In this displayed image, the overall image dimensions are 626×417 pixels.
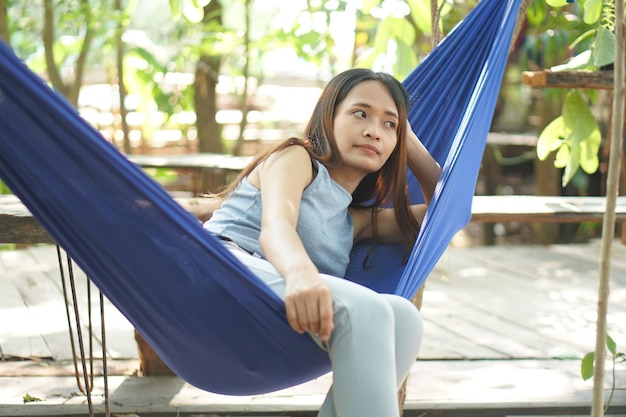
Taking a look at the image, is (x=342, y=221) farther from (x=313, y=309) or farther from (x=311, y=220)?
(x=313, y=309)

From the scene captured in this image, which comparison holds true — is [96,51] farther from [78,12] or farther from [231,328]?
[231,328]

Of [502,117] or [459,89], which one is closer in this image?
[459,89]

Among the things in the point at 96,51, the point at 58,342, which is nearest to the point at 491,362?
the point at 58,342

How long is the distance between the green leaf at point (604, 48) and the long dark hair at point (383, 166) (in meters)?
0.51

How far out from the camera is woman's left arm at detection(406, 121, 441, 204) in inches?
74.4

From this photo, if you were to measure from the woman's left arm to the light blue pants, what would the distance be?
21.1 inches

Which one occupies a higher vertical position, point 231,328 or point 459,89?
point 459,89

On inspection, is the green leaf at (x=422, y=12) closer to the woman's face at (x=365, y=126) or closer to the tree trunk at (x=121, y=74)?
the woman's face at (x=365, y=126)

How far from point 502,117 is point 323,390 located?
5.52 meters

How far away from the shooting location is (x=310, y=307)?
1.33 metres

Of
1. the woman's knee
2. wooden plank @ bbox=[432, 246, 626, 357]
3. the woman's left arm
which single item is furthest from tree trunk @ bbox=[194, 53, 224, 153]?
the woman's knee

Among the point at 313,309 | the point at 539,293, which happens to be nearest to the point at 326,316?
the point at 313,309

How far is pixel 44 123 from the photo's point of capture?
135 centimetres

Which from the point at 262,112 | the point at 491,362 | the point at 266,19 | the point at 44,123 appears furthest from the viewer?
the point at 262,112
